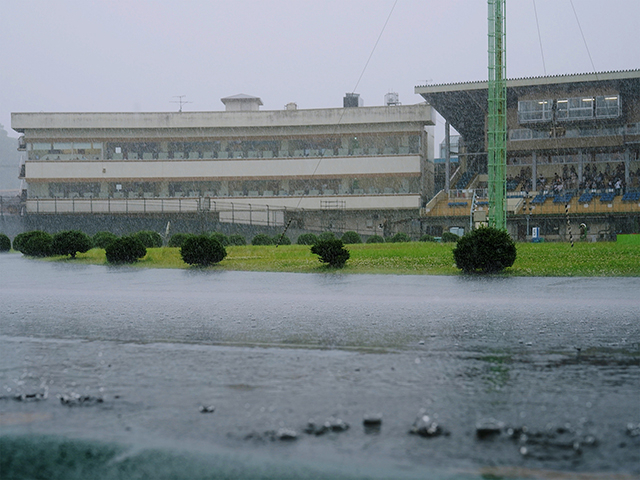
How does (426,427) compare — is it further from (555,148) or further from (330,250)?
(555,148)

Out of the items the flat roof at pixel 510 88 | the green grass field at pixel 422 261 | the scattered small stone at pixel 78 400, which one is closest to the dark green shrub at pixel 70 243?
the green grass field at pixel 422 261

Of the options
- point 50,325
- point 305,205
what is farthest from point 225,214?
point 50,325

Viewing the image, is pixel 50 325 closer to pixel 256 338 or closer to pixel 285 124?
pixel 256 338

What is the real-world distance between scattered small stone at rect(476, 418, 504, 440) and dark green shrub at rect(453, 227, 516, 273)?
15870mm

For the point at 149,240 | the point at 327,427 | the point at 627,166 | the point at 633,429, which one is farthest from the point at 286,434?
the point at 627,166

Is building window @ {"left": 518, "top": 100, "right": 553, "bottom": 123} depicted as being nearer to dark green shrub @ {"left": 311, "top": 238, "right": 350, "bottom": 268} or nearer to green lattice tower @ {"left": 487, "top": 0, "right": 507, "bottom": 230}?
green lattice tower @ {"left": 487, "top": 0, "right": 507, "bottom": 230}

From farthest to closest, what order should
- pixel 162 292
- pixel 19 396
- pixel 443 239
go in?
pixel 443 239
pixel 162 292
pixel 19 396

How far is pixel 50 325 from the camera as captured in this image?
9.33 meters

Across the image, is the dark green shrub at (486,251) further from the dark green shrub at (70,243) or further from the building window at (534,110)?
the building window at (534,110)

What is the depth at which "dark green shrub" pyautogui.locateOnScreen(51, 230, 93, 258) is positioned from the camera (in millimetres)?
27531

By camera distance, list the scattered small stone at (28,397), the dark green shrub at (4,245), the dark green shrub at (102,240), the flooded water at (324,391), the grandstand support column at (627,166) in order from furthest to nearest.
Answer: the grandstand support column at (627,166)
the dark green shrub at (4,245)
the dark green shrub at (102,240)
the scattered small stone at (28,397)
the flooded water at (324,391)

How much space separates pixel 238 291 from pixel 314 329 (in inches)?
264

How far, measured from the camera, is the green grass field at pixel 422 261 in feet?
65.3

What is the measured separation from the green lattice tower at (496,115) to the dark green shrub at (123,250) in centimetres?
1436
